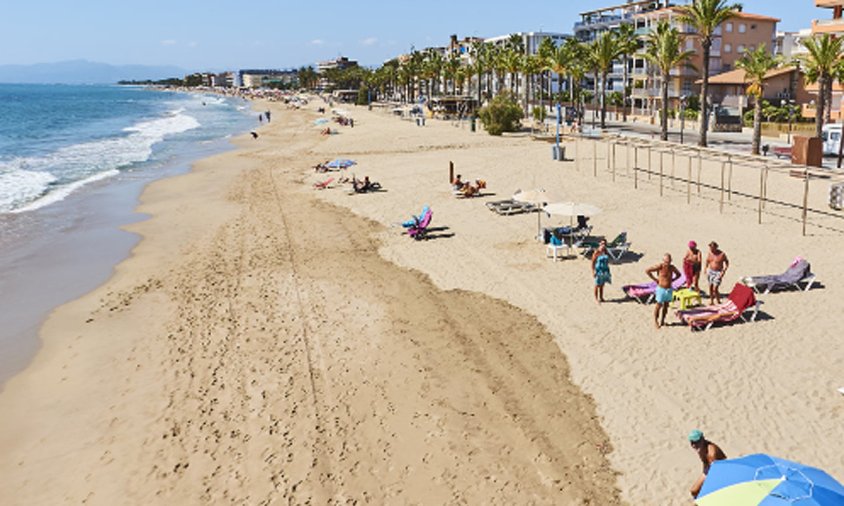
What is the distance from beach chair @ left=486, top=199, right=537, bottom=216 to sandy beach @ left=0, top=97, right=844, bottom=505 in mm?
1832

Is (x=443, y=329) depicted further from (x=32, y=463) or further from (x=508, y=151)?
(x=508, y=151)

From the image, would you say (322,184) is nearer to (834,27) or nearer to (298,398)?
(298,398)

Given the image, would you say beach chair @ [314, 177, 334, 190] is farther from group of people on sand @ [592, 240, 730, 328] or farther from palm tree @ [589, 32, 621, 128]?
palm tree @ [589, 32, 621, 128]

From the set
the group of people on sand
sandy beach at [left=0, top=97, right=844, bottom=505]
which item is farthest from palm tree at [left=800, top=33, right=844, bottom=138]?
the group of people on sand

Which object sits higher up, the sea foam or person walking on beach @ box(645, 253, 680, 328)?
the sea foam

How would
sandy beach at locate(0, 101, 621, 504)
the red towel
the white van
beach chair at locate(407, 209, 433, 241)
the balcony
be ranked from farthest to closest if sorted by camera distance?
1. the balcony
2. the white van
3. beach chair at locate(407, 209, 433, 241)
4. the red towel
5. sandy beach at locate(0, 101, 621, 504)

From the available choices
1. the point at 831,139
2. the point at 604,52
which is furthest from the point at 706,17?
the point at 604,52

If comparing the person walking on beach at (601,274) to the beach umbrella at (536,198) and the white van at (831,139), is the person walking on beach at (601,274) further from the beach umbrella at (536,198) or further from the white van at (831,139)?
the white van at (831,139)

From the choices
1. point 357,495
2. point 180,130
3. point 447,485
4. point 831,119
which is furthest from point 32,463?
point 180,130

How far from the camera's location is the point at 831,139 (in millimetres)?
33375

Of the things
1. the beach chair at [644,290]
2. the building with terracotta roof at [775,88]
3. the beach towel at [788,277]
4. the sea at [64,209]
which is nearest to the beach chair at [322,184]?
the sea at [64,209]

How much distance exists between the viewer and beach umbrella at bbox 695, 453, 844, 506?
18.8 feet

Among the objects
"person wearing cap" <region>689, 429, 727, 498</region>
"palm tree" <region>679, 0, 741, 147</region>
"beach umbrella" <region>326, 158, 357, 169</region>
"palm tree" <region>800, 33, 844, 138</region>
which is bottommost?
"person wearing cap" <region>689, 429, 727, 498</region>

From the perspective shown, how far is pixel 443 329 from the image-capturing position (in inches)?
534
